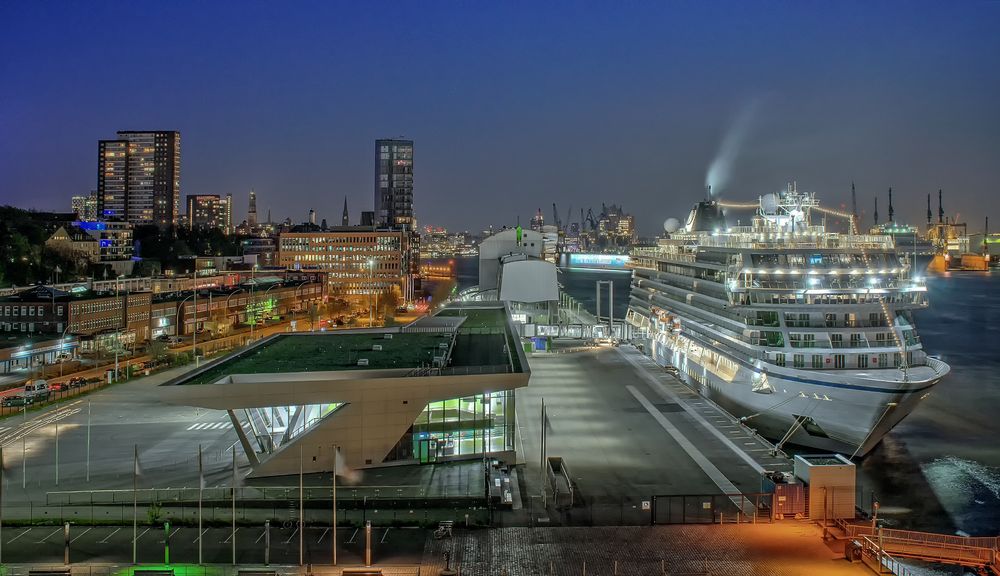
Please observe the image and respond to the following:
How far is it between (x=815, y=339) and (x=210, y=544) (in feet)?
67.4

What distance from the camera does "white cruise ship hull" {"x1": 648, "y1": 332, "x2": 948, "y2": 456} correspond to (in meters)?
23.0

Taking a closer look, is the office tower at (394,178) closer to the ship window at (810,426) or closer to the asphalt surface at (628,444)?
the asphalt surface at (628,444)

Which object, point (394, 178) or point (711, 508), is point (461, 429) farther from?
point (394, 178)

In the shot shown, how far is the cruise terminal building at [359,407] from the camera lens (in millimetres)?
18484

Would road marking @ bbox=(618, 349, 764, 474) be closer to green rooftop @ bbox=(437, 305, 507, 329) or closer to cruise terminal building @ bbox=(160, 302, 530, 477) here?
cruise terminal building @ bbox=(160, 302, 530, 477)

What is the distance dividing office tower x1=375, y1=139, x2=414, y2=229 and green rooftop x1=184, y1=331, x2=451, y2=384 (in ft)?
377

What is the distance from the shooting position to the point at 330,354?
25078 mm

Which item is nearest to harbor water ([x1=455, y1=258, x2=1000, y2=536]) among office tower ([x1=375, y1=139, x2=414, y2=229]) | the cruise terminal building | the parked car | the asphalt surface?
the asphalt surface

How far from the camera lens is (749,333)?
26.3m

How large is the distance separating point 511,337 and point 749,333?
8972 mm

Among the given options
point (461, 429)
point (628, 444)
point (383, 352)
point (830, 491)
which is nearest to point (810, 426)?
point (628, 444)

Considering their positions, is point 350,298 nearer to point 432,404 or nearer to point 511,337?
point 511,337

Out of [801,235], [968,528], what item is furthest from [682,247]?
[968,528]

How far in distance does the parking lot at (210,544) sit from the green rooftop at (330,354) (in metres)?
5.34
